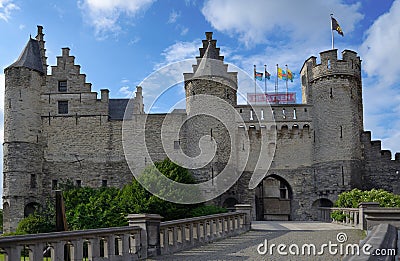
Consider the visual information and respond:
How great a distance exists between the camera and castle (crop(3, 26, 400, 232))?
33.3 meters

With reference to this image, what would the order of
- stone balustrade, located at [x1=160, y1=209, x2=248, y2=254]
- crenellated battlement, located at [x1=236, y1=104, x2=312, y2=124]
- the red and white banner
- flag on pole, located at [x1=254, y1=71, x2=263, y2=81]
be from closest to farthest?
stone balustrade, located at [x1=160, y1=209, x2=248, y2=254], crenellated battlement, located at [x1=236, y1=104, x2=312, y2=124], the red and white banner, flag on pole, located at [x1=254, y1=71, x2=263, y2=81]

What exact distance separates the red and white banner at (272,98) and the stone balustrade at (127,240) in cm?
2118

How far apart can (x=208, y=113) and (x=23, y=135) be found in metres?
11.9

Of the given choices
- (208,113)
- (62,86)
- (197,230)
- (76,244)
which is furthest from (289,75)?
(76,244)

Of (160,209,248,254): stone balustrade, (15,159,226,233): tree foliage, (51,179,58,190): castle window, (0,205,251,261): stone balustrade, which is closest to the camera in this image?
(0,205,251,261): stone balustrade

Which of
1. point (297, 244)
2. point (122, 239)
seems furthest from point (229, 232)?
point (122, 239)

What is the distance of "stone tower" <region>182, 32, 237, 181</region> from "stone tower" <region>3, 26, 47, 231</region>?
9.68 meters

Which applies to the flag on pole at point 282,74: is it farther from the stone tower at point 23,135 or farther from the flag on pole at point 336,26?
the stone tower at point 23,135

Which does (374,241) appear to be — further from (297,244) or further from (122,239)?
(297,244)

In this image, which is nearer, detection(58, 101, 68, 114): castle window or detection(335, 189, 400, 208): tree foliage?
detection(335, 189, 400, 208): tree foliage

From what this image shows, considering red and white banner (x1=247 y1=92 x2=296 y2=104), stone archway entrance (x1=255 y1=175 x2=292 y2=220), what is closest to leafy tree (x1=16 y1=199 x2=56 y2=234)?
red and white banner (x1=247 y1=92 x2=296 y2=104)

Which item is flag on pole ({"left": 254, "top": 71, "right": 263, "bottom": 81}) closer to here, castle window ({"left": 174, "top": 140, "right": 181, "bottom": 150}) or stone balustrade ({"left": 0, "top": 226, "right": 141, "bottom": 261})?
castle window ({"left": 174, "top": 140, "right": 181, "bottom": 150})

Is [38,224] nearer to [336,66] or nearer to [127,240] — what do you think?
[127,240]

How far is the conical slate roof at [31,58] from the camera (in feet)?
110
